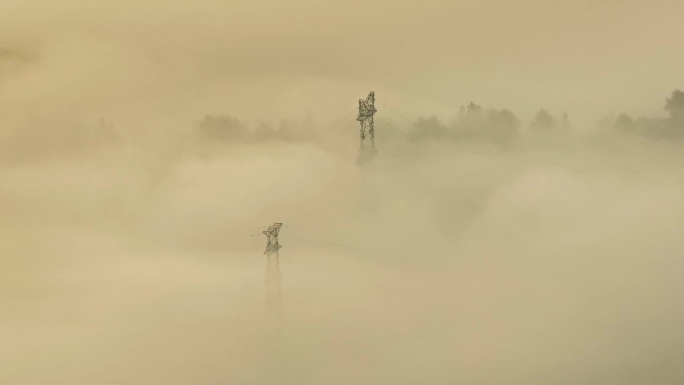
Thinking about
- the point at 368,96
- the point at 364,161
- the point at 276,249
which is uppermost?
the point at 368,96

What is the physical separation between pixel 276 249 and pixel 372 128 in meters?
22.2

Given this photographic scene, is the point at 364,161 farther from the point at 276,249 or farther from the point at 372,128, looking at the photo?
the point at 276,249

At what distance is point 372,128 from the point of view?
90.9 m

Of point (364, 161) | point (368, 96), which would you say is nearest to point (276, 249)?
point (364, 161)

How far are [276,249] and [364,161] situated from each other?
1795 centimetres

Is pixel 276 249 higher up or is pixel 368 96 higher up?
pixel 368 96

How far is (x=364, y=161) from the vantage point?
3652 inches

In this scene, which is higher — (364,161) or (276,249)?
(364,161)

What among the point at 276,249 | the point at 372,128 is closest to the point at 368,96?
the point at 372,128

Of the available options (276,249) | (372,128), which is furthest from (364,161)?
(276,249)

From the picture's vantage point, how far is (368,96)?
295ft

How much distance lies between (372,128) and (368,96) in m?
4.51

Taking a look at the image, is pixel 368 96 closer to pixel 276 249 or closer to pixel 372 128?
pixel 372 128

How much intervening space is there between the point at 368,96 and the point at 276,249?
2551 cm
